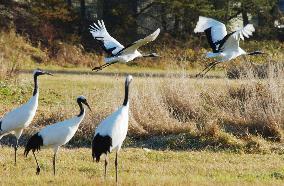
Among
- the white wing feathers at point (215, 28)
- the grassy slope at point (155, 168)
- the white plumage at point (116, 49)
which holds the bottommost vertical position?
the grassy slope at point (155, 168)

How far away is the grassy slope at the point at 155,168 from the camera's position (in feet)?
33.0

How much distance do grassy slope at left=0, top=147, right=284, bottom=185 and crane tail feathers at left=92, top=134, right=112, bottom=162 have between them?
1.23 feet

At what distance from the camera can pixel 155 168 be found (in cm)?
1139

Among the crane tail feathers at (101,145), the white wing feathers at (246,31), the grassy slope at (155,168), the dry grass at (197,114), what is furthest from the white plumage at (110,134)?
the dry grass at (197,114)

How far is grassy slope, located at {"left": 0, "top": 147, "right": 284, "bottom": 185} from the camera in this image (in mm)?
10047

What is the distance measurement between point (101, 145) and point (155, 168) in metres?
1.72

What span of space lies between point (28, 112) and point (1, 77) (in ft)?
33.6

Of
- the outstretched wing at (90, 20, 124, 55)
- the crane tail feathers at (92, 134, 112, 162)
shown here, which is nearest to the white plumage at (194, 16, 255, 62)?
the outstretched wing at (90, 20, 124, 55)

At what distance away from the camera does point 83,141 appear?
14.3m

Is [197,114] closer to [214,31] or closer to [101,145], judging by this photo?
[214,31]

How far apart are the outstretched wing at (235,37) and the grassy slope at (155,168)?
1.92 meters

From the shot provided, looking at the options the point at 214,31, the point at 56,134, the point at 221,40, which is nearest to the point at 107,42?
the point at 214,31

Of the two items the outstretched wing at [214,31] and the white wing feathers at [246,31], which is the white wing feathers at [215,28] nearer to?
the outstretched wing at [214,31]

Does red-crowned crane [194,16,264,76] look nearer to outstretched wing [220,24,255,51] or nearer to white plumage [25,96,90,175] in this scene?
outstretched wing [220,24,255,51]
